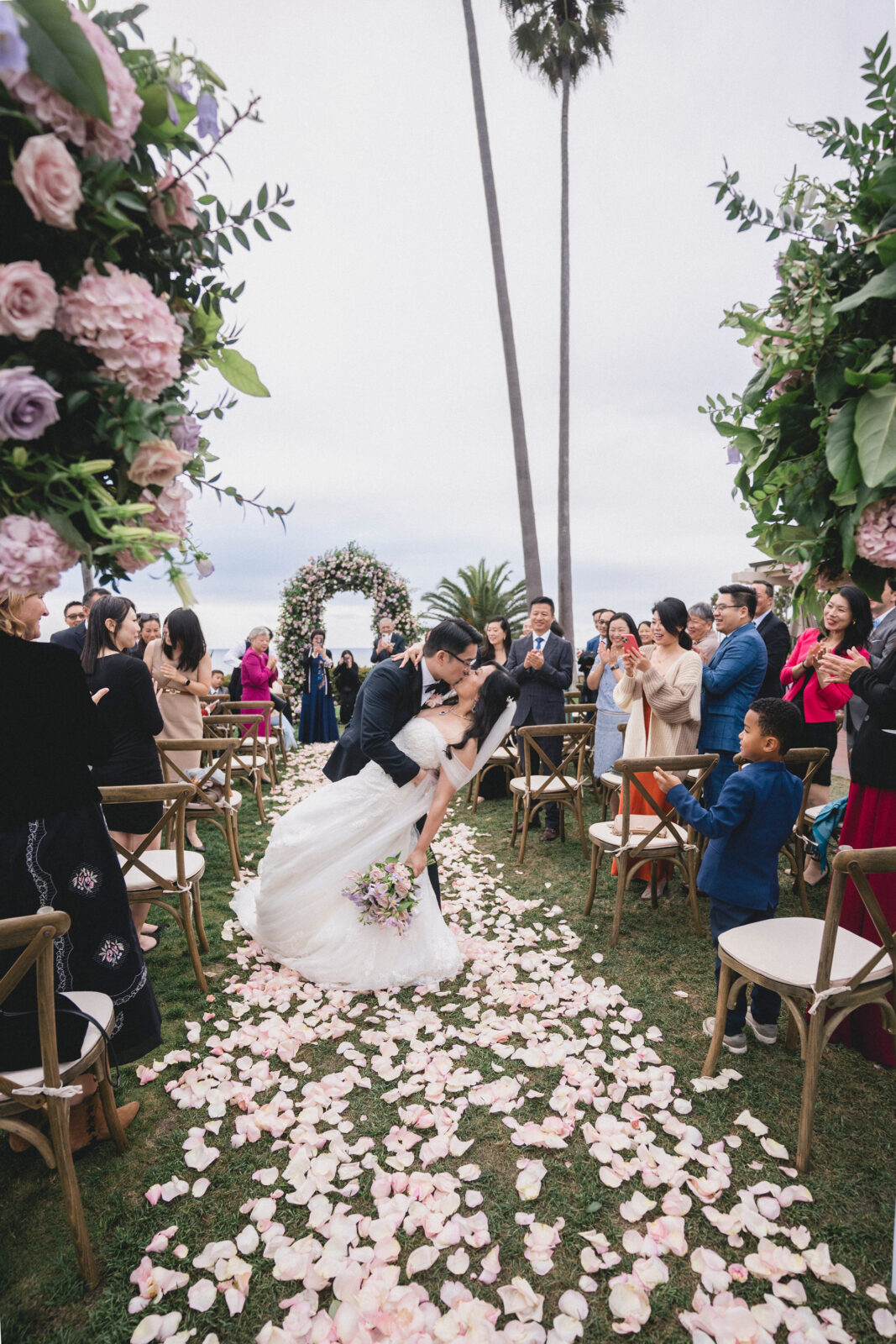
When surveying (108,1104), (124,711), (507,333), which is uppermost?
(507,333)

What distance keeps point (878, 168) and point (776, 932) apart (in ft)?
8.83

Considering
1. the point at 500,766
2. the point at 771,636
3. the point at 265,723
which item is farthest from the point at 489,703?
the point at 265,723

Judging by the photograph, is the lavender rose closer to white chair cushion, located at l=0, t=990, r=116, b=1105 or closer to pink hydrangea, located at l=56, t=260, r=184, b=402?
pink hydrangea, located at l=56, t=260, r=184, b=402

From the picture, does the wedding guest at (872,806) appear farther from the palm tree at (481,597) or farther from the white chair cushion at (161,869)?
the palm tree at (481,597)

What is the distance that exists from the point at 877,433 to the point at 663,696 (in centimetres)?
365

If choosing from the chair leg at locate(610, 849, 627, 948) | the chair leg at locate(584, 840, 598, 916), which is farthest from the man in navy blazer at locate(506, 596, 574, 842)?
the chair leg at locate(610, 849, 627, 948)

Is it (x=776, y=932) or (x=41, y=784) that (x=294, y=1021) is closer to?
(x=41, y=784)

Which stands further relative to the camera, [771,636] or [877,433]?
[771,636]

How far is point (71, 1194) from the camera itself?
6.59 ft

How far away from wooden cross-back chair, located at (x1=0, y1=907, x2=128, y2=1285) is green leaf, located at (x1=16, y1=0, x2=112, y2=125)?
1844 millimetres

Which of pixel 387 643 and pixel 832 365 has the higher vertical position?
pixel 832 365

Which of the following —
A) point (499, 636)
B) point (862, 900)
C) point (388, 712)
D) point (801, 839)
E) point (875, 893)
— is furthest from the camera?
point (499, 636)

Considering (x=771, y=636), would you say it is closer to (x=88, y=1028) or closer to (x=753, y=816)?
(x=753, y=816)

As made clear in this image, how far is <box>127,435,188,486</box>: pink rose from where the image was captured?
1.11 m
